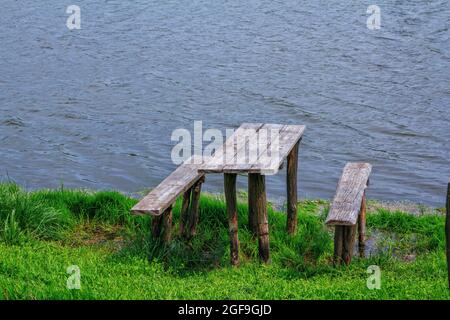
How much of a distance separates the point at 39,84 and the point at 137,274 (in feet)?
30.2

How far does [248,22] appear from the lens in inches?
731

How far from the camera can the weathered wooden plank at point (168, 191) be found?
7336 millimetres

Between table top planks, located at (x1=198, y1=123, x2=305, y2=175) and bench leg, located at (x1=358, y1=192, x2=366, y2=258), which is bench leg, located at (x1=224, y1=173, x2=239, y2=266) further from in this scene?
bench leg, located at (x1=358, y1=192, x2=366, y2=258)

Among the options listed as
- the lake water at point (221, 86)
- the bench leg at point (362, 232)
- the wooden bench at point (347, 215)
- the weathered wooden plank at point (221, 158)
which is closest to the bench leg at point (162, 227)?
the weathered wooden plank at point (221, 158)

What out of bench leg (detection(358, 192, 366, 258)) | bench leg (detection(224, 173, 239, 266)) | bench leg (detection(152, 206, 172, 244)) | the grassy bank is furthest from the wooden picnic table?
bench leg (detection(358, 192, 366, 258))

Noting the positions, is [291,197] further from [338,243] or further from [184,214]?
[338,243]

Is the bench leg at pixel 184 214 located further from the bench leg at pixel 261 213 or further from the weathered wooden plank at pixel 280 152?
the weathered wooden plank at pixel 280 152

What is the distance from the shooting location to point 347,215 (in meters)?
7.29

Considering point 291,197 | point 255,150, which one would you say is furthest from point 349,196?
point 291,197

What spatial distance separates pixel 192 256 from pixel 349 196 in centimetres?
146

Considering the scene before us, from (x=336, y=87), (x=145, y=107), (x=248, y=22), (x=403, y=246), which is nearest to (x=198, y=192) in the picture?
(x=403, y=246)

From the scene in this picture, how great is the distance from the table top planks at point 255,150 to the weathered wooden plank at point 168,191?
0.90 feet

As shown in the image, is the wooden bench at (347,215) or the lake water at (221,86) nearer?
the wooden bench at (347,215)

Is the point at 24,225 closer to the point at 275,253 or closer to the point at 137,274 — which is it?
the point at 137,274
